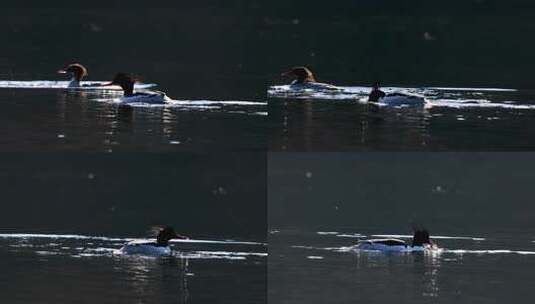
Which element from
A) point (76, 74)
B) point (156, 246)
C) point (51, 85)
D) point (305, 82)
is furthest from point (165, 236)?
point (51, 85)

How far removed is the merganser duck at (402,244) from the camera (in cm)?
4794

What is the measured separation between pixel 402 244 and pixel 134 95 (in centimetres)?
1049

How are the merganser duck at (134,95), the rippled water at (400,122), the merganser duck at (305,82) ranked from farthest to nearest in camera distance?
the merganser duck at (305,82) → the merganser duck at (134,95) → the rippled water at (400,122)

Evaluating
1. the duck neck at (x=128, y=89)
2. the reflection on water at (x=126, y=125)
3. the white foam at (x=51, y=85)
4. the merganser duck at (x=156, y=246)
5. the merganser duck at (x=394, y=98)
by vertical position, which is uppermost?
the white foam at (x=51, y=85)

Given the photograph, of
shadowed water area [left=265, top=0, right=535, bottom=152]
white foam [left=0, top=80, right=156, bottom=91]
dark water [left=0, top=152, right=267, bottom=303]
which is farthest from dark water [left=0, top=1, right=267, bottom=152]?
dark water [left=0, top=152, right=267, bottom=303]

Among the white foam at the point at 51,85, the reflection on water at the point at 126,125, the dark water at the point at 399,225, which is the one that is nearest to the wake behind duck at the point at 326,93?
the reflection on water at the point at 126,125

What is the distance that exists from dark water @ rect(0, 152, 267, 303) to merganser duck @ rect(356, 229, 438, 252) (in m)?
2.98

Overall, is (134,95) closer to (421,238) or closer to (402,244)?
(402,244)

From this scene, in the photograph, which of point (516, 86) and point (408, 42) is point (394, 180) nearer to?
point (516, 86)

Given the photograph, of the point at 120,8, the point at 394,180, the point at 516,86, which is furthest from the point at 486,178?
the point at 120,8

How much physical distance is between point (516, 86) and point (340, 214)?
873 centimetres

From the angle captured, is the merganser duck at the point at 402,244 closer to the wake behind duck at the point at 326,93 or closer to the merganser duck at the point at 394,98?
the merganser duck at the point at 394,98

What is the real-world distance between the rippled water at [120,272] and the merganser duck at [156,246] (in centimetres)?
36

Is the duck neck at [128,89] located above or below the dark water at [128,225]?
above
